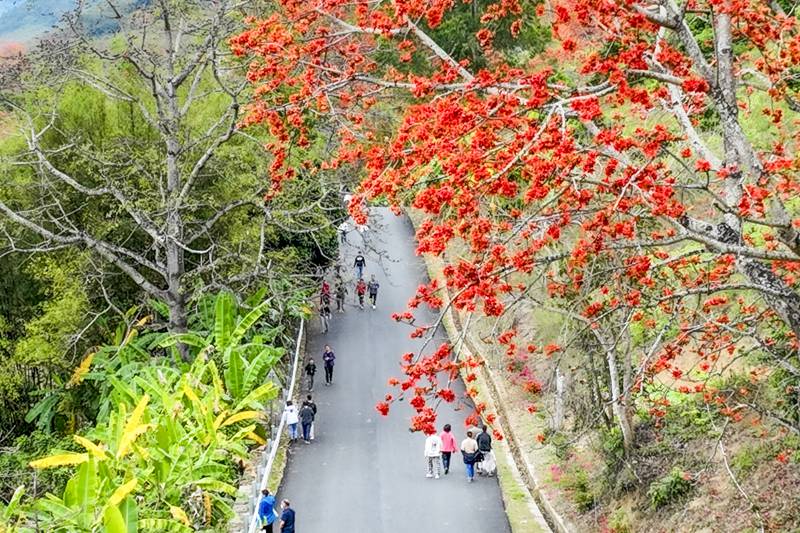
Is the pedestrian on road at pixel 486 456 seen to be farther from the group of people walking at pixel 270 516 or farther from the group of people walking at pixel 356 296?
the group of people walking at pixel 356 296

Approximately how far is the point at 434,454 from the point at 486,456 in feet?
3.55

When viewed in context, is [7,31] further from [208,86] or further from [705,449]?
[705,449]

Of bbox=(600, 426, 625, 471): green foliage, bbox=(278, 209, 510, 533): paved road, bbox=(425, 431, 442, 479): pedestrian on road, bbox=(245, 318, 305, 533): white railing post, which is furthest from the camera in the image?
bbox=(425, 431, 442, 479): pedestrian on road

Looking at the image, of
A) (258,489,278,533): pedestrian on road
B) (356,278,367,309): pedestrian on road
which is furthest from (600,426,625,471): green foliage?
(356,278,367,309): pedestrian on road

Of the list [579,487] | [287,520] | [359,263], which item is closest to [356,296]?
[359,263]

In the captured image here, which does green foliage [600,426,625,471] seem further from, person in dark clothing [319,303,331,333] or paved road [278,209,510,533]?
person in dark clothing [319,303,331,333]

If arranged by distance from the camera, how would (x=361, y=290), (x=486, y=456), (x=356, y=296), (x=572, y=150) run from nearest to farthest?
(x=572, y=150)
(x=486, y=456)
(x=361, y=290)
(x=356, y=296)

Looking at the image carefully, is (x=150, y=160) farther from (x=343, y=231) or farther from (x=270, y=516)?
(x=270, y=516)

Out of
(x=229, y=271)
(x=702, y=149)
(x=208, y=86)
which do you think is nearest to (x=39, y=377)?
(x=229, y=271)

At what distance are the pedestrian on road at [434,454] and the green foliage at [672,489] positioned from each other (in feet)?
16.5

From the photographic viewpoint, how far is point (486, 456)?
1752cm

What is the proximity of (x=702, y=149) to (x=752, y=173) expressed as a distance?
2.42 ft

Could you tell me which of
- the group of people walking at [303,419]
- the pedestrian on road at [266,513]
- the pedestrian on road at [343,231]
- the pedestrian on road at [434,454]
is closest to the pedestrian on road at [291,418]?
the group of people walking at [303,419]

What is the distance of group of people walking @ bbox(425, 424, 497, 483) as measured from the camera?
55.6ft
